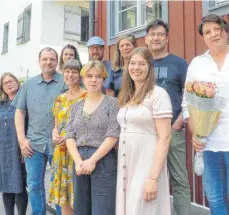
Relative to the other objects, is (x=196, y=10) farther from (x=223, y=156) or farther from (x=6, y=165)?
(x=6, y=165)

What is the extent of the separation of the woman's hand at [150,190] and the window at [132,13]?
326 centimetres

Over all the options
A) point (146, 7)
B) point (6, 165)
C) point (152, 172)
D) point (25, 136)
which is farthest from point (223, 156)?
point (146, 7)

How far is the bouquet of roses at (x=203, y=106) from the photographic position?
2127 mm

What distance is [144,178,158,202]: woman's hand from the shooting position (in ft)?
6.95

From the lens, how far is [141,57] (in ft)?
7.67

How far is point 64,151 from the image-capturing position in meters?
2.96

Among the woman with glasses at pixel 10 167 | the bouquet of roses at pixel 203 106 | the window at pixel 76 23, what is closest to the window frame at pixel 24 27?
the window at pixel 76 23

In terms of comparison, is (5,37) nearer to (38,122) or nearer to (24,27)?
(24,27)

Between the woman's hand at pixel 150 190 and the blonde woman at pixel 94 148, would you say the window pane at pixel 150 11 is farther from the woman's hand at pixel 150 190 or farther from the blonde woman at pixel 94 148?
the woman's hand at pixel 150 190

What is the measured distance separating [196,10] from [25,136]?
2.81m

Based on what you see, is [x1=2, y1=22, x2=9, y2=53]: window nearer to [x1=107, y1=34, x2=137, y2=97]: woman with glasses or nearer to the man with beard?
[x1=107, y1=34, x2=137, y2=97]: woman with glasses

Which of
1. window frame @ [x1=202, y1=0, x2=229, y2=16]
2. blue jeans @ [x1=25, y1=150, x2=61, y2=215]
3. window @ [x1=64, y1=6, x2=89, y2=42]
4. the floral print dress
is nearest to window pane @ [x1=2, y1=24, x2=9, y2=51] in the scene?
window @ [x1=64, y1=6, x2=89, y2=42]

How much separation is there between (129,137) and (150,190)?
41cm

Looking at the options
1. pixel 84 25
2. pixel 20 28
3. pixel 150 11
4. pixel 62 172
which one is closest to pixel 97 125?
pixel 62 172
